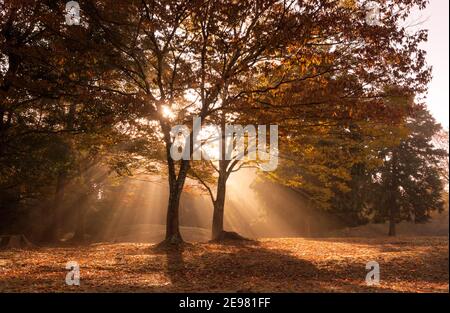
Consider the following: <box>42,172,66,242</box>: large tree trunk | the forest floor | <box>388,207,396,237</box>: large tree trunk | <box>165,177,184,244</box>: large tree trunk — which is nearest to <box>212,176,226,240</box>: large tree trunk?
<box>165,177,184,244</box>: large tree trunk

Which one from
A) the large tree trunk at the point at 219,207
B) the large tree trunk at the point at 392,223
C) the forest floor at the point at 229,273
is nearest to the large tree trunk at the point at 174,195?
the forest floor at the point at 229,273

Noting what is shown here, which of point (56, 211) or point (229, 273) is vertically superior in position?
point (56, 211)

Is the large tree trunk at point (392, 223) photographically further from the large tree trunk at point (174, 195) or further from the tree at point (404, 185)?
the large tree trunk at point (174, 195)

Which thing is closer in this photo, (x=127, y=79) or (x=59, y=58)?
(x=59, y=58)

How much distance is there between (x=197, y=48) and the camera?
12.7 meters

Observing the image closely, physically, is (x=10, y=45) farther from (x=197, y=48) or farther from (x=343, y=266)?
(x=343, y=266)

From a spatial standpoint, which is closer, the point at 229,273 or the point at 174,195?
the point at 229,273

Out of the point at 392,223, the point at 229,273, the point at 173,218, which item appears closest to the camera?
the point at 229,273

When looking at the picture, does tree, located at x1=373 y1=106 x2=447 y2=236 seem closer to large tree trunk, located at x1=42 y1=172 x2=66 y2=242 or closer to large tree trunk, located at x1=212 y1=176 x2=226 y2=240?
large tree trunk, located at x1=212 y1=176 x2=226 y2=240

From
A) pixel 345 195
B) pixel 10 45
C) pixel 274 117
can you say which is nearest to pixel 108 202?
pixel 345 195

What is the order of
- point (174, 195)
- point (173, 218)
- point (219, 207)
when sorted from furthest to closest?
1. point (219, 207)
2. point (173, 218)
3. point (174, 195)

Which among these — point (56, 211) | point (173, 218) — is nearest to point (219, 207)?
point (173, 218)

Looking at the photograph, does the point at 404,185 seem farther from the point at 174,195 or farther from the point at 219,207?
the point at 174,195

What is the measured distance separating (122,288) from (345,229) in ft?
98.7
